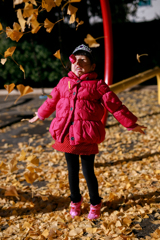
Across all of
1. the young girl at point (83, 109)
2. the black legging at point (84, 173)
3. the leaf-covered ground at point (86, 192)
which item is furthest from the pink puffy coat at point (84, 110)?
the leaf-covered ground at point (86, 192)

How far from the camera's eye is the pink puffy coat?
5.88ft

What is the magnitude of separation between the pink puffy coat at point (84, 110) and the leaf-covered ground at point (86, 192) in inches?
16.2

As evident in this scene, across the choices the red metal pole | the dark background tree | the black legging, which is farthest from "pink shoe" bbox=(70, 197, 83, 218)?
the dark background tree

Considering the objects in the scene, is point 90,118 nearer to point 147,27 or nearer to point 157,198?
point 157,198

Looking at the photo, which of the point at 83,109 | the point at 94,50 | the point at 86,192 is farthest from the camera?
the point at 94,50

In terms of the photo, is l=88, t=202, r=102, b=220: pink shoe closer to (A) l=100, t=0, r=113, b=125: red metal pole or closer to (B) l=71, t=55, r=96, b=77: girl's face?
(B) l=71, t=55, r=96, b=77: girl's face

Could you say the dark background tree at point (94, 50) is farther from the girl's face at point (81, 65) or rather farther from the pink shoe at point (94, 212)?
the pink shoe at point (94, 212)

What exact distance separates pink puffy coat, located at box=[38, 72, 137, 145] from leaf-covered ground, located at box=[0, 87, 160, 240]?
0.41 metres

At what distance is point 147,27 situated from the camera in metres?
9.31

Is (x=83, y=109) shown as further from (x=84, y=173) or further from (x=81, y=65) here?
(x=84, y=173)

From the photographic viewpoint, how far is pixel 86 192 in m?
2.54

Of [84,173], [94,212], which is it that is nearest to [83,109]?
[84,173]

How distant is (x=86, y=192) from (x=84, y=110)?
112 centimetres

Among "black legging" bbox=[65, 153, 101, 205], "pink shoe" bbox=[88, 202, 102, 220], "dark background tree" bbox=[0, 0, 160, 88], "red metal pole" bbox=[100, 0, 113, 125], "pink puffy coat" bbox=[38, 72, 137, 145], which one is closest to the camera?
"pink puffy coat" bbox=[38, 72, 137, 145]
